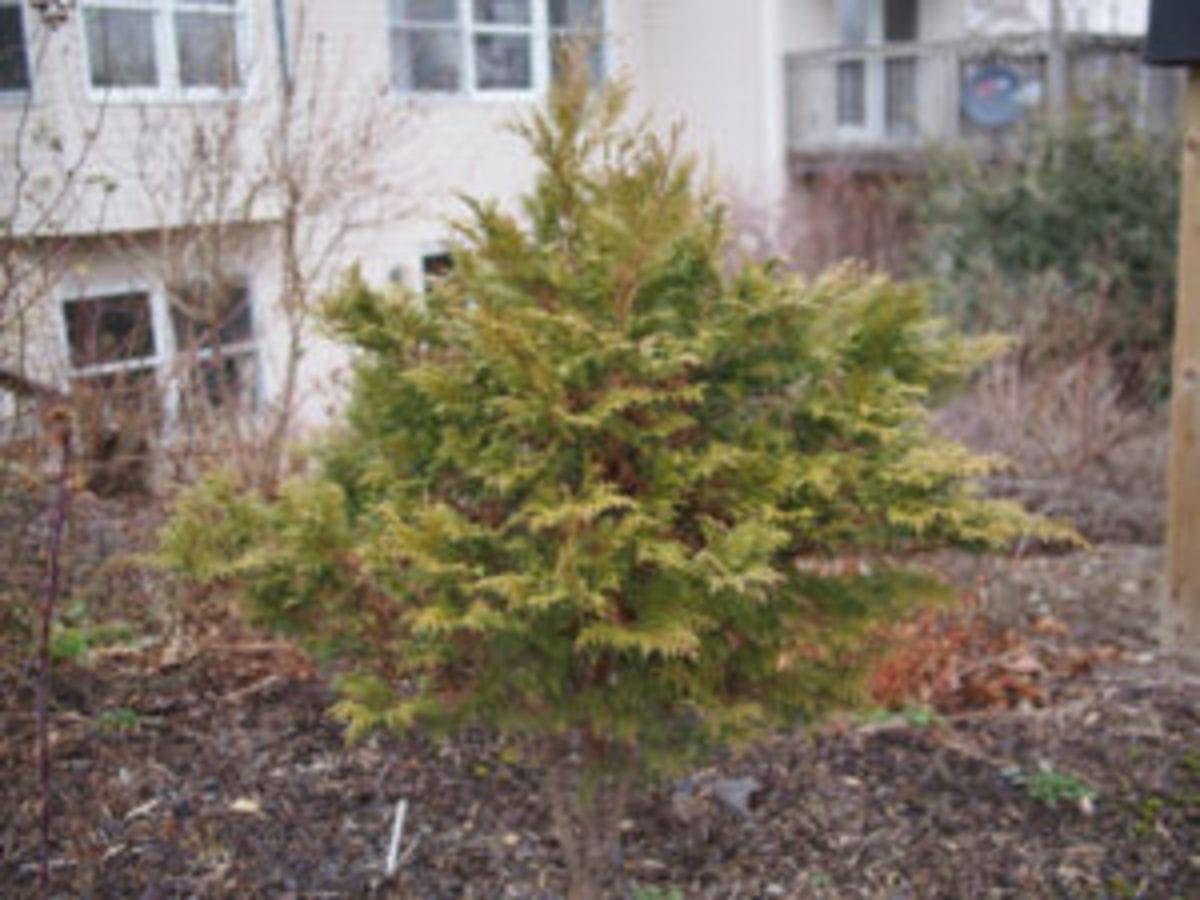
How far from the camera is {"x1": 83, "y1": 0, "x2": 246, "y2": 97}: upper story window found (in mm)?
8289

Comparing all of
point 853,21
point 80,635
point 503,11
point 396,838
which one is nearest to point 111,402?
point 80,635

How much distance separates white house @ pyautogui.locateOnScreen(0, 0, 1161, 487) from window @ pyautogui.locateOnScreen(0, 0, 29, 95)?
25mm

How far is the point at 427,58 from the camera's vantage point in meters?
11.7

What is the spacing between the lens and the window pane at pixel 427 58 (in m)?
11.4

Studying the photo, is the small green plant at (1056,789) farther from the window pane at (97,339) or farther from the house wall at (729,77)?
the house wall at (729,77)

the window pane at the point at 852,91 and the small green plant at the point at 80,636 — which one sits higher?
the window pane at the point at 852,91

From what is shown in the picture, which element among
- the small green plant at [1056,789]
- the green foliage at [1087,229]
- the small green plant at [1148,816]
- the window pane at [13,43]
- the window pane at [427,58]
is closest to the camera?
the small green plant at [1148,816]

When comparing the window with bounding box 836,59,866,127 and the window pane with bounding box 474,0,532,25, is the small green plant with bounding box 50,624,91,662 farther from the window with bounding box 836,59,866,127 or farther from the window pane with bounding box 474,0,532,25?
the window with bounding box 836,59,866,127

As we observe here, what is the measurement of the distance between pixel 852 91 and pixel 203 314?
11.9m

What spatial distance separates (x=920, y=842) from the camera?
10.8 ft

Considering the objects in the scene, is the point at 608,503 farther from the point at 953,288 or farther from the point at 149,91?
the point at 953,288

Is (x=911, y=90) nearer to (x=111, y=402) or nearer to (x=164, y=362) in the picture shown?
(x=164, y=362)

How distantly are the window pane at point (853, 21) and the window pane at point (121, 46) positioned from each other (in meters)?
11.1

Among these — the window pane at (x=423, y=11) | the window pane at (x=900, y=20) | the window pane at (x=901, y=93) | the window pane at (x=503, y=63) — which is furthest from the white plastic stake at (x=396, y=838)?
the window pane at (x=900, y=20)
